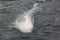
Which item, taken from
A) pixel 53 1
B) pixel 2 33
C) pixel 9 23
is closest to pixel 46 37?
pixel 2 33

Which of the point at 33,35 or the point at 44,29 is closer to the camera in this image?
the point at 33,35

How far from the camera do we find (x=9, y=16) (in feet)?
37.6

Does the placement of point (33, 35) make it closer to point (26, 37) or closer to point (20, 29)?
point (26, 37)

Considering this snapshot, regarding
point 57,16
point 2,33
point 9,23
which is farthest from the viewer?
point 57,16

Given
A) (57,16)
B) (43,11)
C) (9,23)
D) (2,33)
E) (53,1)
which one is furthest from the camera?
(53,1)

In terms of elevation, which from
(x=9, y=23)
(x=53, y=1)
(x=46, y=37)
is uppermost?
(x=53, y=1)

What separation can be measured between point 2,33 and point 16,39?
116 centimetres

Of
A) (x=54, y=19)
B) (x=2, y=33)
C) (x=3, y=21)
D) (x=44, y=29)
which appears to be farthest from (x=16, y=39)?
(x=54, y=19)

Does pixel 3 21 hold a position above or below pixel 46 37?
above

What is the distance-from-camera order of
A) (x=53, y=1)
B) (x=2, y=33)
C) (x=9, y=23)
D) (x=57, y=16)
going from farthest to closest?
(x=53, y=1), (x=57, y=16), (x=9, y=23), (x=2, y=33)

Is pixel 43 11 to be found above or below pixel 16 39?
above

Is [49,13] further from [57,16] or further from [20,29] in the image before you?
[20,29]

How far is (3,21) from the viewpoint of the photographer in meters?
10.5

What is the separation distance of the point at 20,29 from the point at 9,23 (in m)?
1.18
